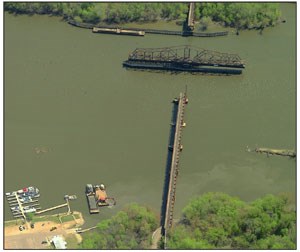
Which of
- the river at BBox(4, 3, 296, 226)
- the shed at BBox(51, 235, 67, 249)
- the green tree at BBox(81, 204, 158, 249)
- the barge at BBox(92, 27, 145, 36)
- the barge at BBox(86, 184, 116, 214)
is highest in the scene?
the barge at BBox(92, 27, 145, 36)

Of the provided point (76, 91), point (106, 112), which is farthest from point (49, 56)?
point (106, 112)

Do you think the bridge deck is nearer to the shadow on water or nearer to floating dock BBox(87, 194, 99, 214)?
the shadow on water

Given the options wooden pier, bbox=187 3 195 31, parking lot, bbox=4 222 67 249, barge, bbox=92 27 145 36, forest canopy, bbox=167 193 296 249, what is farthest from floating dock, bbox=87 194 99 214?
wooden pier, bbox=187 3 195 31

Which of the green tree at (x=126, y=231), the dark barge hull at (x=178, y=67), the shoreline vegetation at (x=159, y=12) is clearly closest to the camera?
the green tree at (x=126, y=231)

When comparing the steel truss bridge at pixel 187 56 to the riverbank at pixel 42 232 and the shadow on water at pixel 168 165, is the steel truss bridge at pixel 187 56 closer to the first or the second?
the shadow on water at pixel 168 165

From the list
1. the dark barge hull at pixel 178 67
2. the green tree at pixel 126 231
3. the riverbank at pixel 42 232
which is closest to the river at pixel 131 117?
the dark barge hull at pixel 178 67

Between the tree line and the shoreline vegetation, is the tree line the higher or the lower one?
the lower one

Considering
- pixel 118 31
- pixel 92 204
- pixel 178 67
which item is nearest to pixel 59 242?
pixel 92 204
